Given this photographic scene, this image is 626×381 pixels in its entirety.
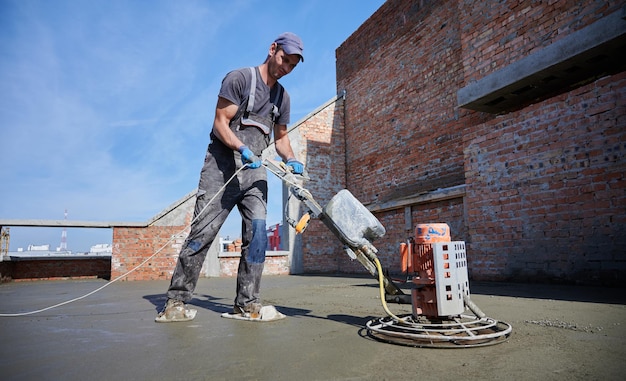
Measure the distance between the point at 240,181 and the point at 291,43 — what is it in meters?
1.15

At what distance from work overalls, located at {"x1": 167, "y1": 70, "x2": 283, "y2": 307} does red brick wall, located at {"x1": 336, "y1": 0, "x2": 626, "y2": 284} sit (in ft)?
13.1

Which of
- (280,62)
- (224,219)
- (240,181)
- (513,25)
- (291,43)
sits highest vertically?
(513,25)

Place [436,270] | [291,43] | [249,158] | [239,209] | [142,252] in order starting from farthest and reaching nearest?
[142,252] < [239,209] < [291,43] < [249,158] < [436,270]

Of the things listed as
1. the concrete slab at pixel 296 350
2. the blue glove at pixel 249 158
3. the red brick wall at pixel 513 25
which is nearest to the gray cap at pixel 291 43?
the blue glove at pixel 249 158

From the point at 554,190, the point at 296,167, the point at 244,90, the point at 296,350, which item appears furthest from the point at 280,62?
the point at 554,190

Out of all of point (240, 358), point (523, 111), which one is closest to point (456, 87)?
point (523, 111)

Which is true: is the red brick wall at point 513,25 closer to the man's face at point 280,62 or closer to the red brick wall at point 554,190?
the red brick wall at point 554,190

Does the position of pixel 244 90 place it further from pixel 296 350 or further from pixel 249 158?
Answer: pixel 296 350

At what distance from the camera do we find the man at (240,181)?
2.72 metres

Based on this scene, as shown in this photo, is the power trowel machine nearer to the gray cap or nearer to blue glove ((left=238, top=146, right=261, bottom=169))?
blue glove ((left=238, top=146, right=261, bottom=169))

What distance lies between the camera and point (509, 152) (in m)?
5.43

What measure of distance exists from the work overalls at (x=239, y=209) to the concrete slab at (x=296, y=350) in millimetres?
335

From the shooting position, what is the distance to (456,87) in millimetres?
7836

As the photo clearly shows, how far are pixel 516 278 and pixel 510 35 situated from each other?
3.75 m
